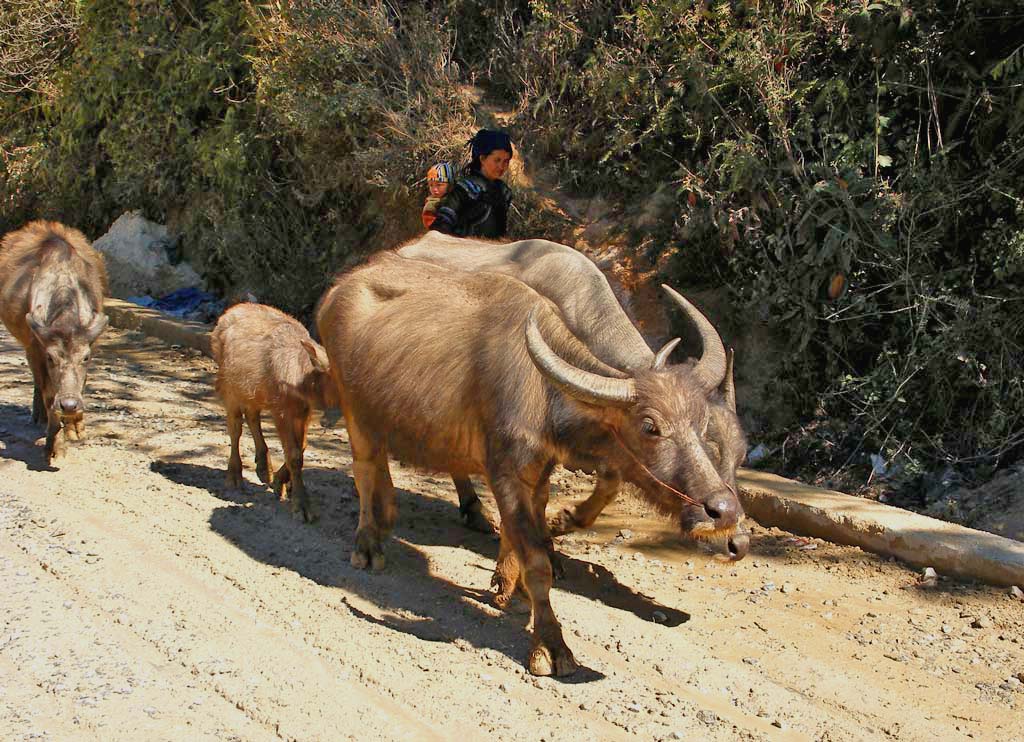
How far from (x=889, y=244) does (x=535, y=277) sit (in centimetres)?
309

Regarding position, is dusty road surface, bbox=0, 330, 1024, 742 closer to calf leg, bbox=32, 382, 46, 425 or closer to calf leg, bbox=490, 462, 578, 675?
calf leg, bbox=490, 462, 578, 675

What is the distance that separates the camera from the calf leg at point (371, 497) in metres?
5.38

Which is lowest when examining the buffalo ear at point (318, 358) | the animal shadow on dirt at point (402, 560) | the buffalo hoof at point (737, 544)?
the animal shadow on dirt at point (402, 560)

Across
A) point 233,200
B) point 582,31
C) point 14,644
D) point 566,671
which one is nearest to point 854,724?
point 566,671

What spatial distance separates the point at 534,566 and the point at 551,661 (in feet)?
1.35

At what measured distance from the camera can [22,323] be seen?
7.52 meters

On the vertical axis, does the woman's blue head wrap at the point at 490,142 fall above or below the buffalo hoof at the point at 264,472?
above

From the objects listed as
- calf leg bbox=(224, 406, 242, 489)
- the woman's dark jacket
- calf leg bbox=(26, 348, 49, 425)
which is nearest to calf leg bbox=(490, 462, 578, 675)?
calf leg bbox=(224, 406, 242, 489)

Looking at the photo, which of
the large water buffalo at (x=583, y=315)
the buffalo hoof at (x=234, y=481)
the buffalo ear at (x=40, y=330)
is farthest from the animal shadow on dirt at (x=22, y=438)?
the large water buffalo at (x=583, y=315)

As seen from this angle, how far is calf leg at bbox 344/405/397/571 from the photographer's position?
17.6 ft

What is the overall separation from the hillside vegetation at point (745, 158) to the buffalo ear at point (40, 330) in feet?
12.9

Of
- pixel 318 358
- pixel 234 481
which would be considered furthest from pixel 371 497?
pixel 234 481

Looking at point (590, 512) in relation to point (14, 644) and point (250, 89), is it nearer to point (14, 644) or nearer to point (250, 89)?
point (14, 644)

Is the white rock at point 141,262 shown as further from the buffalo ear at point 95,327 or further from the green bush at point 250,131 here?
the buffalo ear at point 95,327
